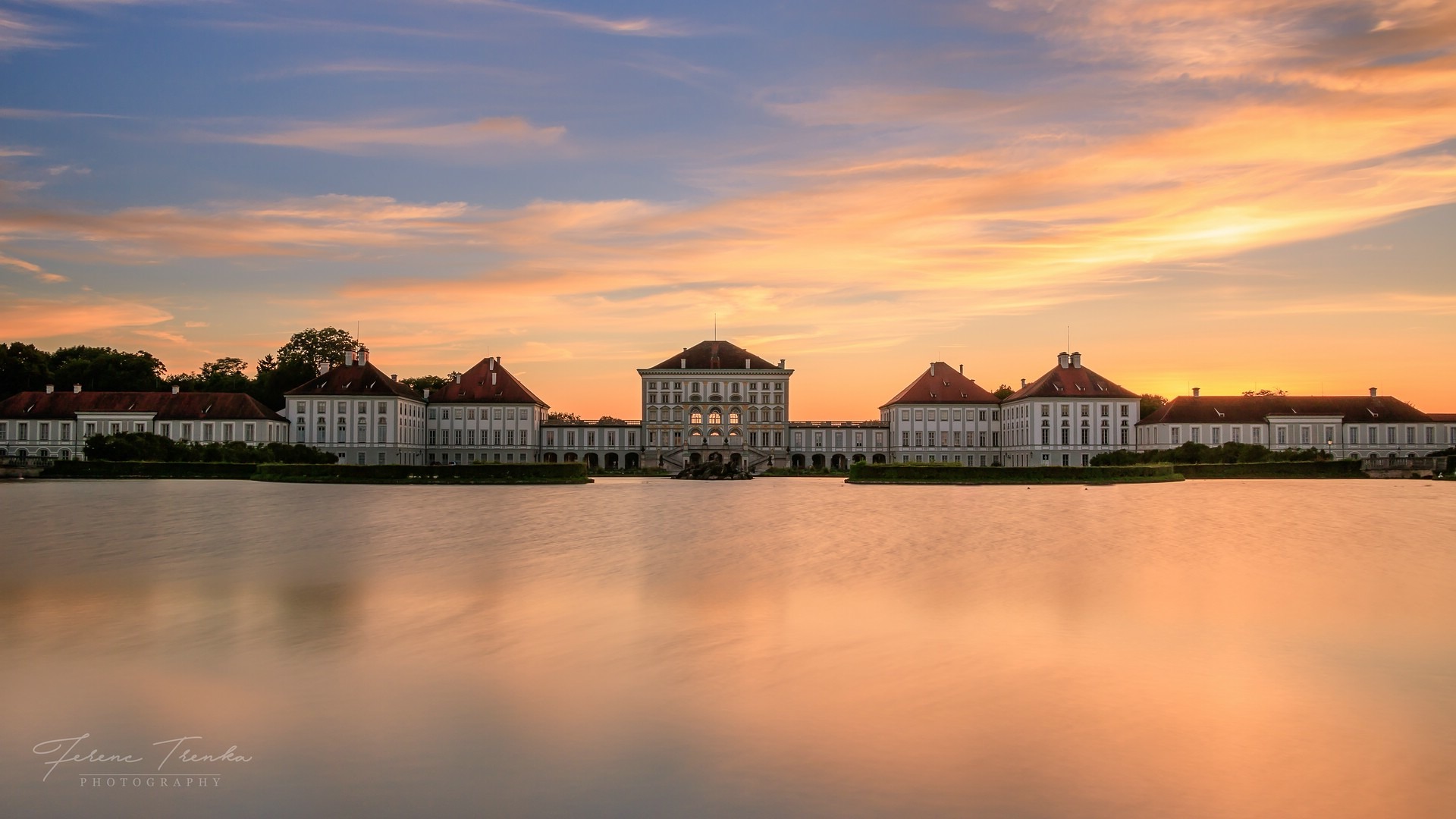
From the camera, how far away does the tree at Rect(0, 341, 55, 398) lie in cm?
8881

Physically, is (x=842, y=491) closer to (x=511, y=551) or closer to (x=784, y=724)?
(x=511, y=551)

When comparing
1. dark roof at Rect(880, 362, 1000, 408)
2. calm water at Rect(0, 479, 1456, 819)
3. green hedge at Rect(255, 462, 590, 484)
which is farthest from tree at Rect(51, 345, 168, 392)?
calm water at Rect(0, 479, 1456, 819)

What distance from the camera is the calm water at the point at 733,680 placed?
6809 millimetres

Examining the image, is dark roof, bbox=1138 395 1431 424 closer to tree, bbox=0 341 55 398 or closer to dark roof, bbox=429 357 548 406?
dark roof, bbox=429 357 548 406

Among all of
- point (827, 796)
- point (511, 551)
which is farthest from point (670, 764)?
Result: point (511, 551)

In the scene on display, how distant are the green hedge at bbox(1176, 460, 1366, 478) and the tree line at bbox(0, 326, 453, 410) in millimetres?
68918

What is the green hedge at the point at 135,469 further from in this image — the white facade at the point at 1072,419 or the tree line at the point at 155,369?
the white facade at the point at 1072,419

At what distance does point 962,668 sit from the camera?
10.1m

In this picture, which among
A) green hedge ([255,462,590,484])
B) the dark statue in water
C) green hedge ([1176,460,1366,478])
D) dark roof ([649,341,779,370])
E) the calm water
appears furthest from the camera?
dark roof ([649,341,779,370])

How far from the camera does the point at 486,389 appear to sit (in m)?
97.3

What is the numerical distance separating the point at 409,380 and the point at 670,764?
106 meters

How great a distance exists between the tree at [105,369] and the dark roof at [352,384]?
1489cm

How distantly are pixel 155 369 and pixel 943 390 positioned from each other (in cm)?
7221

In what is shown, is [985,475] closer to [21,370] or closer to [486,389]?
[486,389]
